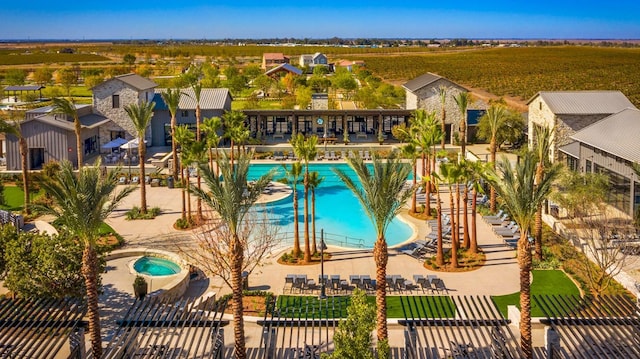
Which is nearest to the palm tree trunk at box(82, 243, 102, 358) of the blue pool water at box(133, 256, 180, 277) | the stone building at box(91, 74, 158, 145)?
the blue pool water at box(133, 256, 180, 277)

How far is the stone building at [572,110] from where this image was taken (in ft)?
129

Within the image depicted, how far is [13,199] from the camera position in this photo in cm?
3762

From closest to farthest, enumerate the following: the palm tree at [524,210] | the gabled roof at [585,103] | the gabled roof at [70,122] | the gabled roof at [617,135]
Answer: the palm tree at [524,210] → the gabled roof at [617,135] → the gabled roof at [585,103] → the gabled roof at [70,122]

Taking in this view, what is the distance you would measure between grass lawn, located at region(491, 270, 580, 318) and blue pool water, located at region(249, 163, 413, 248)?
765 centimetres

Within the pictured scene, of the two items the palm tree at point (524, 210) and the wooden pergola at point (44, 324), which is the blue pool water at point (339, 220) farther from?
the wooden pergola at point (44, 324)

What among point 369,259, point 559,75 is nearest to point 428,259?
point 369,259

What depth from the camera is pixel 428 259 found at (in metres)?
26.8

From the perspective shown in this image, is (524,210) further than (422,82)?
No

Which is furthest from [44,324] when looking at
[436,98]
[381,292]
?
[436,98]

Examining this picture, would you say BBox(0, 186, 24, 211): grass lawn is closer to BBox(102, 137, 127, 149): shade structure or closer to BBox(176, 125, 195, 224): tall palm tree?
BBox(102, 137, 127, 149): shade structure

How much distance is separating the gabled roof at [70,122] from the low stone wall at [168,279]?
65.1 feet

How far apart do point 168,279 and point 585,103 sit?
29428 millimetres

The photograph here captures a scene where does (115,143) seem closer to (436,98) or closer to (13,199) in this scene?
(13,199)

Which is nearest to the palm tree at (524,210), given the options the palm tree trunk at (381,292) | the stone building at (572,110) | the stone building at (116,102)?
the palm tree trunk at (381,292)
